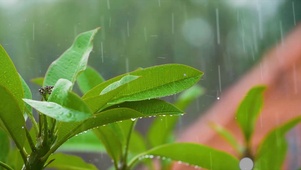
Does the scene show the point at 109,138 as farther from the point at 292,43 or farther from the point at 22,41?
the point at 292,43

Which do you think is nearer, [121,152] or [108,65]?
[121,152]

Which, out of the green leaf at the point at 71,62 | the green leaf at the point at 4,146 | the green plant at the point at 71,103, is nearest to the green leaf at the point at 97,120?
the green plant at the point at 71,103

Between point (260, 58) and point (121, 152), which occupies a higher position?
point (121, 152)

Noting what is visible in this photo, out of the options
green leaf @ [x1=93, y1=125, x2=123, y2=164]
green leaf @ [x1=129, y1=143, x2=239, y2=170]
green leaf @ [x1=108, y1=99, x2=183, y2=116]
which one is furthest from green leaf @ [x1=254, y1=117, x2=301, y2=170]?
green leaf @ [x1=108, y1=99, x2=183, y2=116]

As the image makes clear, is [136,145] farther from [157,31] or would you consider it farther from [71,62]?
[157,31]

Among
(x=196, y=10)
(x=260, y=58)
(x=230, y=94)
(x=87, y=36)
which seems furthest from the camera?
(x=196, y=10)

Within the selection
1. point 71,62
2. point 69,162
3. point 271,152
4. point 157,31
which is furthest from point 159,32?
point 71,62

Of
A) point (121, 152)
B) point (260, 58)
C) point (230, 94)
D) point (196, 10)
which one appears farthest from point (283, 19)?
point (121, 152)
